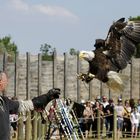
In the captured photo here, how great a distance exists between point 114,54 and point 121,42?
341 mm

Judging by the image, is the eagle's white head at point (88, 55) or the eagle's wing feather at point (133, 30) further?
the eagle's wing feather at point (133, 30)

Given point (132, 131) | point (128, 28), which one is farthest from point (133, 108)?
point (128, 28)

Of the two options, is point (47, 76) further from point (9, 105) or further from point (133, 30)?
point (9, 105)

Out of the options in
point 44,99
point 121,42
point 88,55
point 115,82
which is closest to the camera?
point 44,99

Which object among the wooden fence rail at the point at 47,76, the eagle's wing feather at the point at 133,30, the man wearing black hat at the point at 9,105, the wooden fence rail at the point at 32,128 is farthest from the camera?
the wooden fence rail at the point at 47,76

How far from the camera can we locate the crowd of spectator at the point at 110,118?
18094 millimetres

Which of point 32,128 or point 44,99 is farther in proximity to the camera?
point 32,128

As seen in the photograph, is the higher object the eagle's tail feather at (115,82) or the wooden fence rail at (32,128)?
the eagle's tail feather at (115,82)

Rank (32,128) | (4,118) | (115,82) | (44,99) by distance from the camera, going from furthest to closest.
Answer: (32,128) < (115,82) < (44,99) < (4,118)

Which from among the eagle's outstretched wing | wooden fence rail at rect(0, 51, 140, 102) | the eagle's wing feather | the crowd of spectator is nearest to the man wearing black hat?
the eagle's outstretched wing

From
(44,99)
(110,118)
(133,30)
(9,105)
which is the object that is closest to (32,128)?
(133,30)

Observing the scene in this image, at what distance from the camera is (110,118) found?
18828mm

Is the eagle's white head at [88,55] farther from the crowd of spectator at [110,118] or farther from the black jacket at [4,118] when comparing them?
the crowd of spectator at [110,118]

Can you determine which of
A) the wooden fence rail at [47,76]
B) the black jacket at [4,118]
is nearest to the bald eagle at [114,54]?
the black jacket at [4,118]
